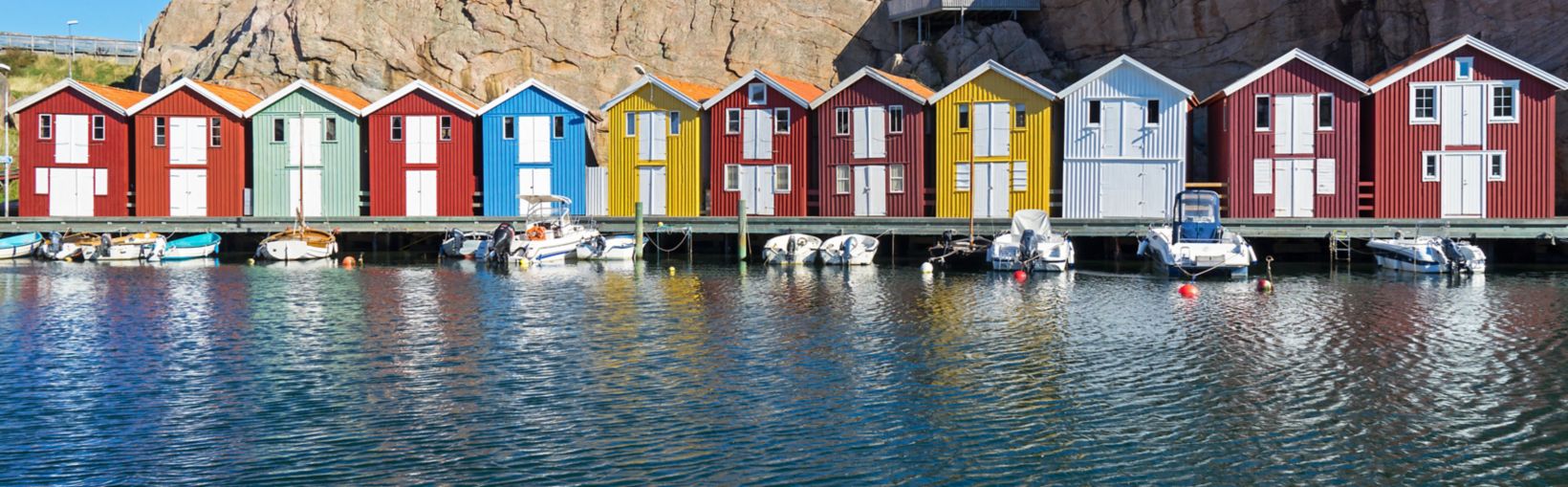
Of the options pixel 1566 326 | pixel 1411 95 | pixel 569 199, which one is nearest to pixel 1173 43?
pixel 1411 95

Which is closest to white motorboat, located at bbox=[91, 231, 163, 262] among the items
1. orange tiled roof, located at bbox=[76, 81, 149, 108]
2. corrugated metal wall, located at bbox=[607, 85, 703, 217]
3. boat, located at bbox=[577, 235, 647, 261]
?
orange tiled roof, located at bbox=[76, 81, 149, 108]

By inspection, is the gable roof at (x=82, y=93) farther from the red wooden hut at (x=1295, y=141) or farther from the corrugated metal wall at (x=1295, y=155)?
the red wooden hut at (x=1295, y=141)

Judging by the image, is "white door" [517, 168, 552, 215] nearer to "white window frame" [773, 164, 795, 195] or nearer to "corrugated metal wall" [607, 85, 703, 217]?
"corrugated metal wall" [607, 85, 703, 217]

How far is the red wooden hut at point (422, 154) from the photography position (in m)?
58.3

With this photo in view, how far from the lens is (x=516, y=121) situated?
5784 centimetres

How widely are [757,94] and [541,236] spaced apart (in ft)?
34.7

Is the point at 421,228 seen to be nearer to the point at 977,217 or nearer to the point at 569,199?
the point at 569,199

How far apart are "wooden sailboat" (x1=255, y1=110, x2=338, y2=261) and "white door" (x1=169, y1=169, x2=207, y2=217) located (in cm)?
570

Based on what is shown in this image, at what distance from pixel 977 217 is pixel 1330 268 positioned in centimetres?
1235

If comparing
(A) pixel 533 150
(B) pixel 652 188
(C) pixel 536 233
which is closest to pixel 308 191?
(A) pixel 533 150

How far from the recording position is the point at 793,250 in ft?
165

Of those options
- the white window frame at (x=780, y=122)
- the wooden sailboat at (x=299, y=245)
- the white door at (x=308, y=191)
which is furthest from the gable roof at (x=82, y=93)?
the white window frame at (x=780, y=122)

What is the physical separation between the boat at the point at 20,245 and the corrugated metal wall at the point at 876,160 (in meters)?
29.6

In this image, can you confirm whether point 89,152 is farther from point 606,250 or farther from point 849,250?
point 849,250
